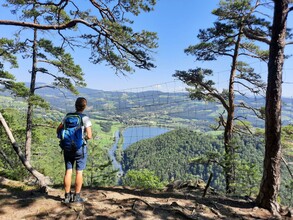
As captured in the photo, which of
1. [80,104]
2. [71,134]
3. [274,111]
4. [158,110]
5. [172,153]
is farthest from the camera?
[158,110]

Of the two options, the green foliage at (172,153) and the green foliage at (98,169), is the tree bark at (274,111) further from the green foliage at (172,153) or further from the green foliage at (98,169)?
the green foliage at (172,153)

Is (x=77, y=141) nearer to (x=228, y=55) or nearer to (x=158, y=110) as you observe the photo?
(x=228, y=55)

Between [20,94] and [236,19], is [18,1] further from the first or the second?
[236,19]

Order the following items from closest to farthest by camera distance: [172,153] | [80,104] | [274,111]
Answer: [80,104], [274,111], [172,153]

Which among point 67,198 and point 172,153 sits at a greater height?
point 67,198

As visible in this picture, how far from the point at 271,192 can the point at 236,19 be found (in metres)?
6.43

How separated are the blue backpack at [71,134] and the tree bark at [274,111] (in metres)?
3.10

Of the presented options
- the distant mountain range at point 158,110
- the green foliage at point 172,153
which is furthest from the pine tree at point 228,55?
the green foliage at point 172,153

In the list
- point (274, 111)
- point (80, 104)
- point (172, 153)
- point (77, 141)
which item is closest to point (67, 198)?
point (77, 141)

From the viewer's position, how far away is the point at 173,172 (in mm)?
62562

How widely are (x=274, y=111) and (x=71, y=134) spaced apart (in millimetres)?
3271

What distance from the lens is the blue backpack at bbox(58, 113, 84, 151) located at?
3.18 m

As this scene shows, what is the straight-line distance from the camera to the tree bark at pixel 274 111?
4.00 metres

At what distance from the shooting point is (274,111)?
408cm
